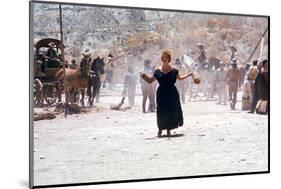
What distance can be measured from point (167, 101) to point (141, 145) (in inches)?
15.8

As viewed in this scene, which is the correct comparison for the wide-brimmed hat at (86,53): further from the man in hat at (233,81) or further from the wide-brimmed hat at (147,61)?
the man in hat at (233,81)

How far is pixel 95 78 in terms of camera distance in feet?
11.4

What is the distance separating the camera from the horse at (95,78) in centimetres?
346

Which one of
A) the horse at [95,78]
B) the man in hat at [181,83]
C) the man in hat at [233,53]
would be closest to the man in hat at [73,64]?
the horse at [95,78]

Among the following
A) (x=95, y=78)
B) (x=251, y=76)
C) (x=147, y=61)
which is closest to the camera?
(x=95, y=78)

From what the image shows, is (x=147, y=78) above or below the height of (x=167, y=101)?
above

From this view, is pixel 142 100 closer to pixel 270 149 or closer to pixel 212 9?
pixel 212 9

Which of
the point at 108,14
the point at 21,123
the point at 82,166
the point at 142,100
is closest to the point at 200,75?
the point at 142,100

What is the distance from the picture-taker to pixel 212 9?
3.75 metres

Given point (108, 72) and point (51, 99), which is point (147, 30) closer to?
point (108, 72)

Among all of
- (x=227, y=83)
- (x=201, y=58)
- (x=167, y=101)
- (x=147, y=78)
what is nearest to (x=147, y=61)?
(x=147, y=78)

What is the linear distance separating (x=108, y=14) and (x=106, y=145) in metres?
0.98

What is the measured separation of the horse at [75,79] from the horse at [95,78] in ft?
0.10

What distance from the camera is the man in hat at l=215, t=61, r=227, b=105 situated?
3.76 m
